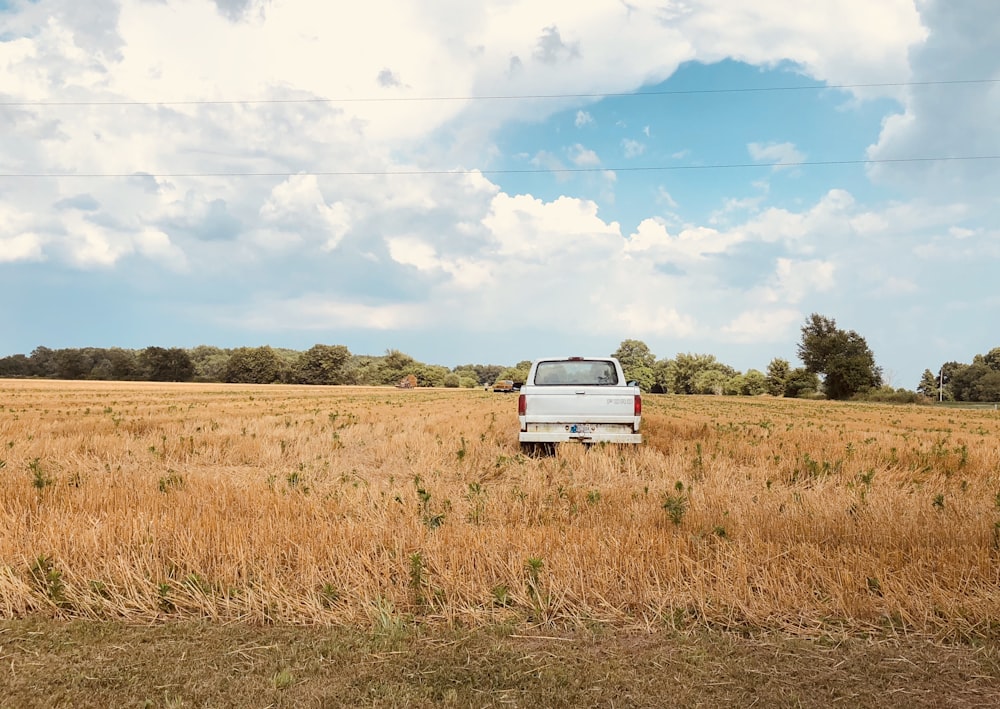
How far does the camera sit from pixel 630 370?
133 m

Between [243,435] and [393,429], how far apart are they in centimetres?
444

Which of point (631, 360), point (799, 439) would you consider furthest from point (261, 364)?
point (799, 439)

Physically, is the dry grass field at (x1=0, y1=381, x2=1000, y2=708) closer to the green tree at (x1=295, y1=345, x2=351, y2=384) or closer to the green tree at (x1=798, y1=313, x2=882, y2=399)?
the green tree at (x1=798, y1=313, x2=882, y2=399)

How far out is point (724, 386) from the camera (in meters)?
119

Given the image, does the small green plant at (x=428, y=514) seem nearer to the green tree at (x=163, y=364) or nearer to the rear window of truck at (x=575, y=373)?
the rear window of truck at (x=575, y=373)

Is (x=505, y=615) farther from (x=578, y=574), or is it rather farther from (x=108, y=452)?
(x=108, y=452)

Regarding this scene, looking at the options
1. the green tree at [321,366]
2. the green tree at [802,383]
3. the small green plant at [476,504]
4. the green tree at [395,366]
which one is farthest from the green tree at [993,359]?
the small green plant at [476,504]

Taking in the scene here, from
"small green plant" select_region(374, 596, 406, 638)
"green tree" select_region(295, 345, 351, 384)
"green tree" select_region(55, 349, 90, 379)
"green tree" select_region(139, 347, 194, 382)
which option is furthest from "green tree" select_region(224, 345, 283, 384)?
"small green plant" select_region(374, 596, 406, 638)

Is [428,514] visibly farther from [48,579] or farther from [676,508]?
[48,579]

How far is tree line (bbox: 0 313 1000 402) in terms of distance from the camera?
80.8 m

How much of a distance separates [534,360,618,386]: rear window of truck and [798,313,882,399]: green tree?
75.1 metres

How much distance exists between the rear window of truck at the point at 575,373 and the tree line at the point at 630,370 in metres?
65.9

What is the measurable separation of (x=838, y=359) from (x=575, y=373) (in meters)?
76.6

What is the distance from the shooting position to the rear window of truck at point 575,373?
42.6ft
